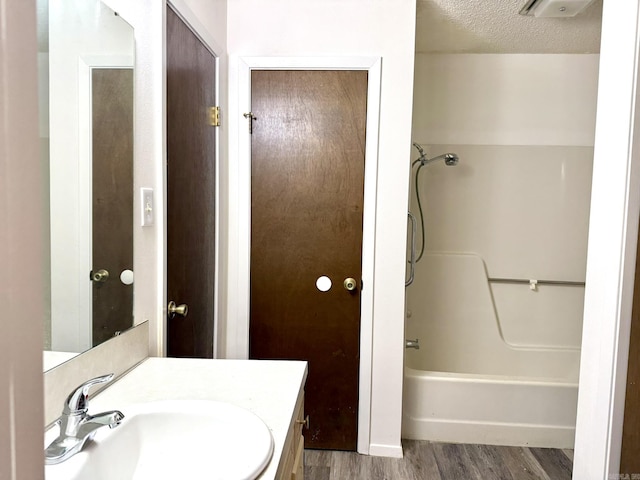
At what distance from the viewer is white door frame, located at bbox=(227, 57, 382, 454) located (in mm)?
2006

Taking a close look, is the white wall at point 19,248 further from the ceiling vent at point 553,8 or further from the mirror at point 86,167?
the ceiling vent at point 553,8

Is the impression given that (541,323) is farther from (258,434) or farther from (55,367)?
(55,367)

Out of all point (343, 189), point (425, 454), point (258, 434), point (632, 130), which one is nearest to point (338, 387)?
point (425, 454)

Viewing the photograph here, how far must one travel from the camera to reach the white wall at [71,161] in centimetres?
89

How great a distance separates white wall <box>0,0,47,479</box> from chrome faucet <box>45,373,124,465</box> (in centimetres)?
48

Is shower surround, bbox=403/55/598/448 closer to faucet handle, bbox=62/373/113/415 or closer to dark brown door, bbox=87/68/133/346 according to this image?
dark brown door, bbox=87/68/133/346

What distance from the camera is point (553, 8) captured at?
6.54 ft

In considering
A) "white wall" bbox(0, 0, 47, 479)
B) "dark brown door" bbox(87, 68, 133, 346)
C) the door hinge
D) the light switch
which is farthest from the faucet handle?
the door hinge

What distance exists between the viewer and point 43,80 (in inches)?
33.0

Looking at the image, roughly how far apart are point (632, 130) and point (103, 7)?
1.50 m

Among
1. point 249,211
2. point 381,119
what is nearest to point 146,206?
point 249,211

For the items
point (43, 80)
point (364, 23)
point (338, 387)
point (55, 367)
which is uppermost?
point (364, 23)

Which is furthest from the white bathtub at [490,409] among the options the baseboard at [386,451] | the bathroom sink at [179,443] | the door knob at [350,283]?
the bathroom sink at [179,443]

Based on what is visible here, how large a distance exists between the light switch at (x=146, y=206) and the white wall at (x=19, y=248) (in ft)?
3.26
